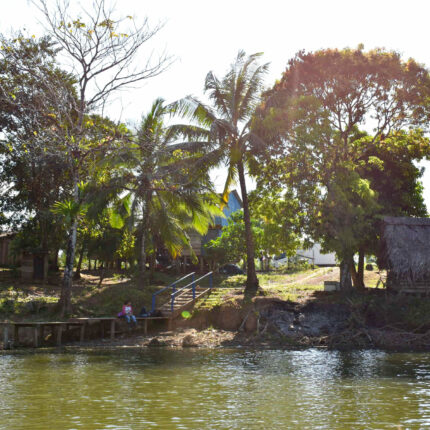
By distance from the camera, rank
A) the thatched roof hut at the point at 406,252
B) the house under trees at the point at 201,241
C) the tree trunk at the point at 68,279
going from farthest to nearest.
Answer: the house under trees at the point at 201,241 < the thatched roof hut at the point at 406,252 < the tree trunk at the point at 68,279

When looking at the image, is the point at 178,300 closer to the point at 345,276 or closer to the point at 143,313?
the point at 143,313

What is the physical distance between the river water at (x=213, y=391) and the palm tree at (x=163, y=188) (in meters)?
10.5

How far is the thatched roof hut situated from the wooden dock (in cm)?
1101

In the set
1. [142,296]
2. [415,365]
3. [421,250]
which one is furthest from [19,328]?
[421,250]

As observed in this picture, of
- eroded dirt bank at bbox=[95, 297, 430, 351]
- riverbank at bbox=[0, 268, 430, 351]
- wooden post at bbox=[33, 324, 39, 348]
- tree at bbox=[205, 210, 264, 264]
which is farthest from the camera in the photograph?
tree at bbox=[205, 210, 264, 264]

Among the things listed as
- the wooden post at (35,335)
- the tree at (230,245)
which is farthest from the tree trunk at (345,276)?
the wooden post at (35,335)

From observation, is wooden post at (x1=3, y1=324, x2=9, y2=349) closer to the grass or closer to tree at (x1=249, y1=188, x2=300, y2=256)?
the grass

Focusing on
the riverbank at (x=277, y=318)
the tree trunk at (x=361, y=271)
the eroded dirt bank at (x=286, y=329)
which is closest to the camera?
the eroded dirt bank at (x=286, y=329)

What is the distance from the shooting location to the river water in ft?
31.6

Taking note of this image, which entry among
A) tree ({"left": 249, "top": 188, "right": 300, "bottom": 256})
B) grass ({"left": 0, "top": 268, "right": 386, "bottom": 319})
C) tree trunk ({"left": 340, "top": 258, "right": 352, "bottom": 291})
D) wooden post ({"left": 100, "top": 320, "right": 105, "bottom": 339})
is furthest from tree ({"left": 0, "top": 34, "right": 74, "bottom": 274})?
tree trunk ({"left": 340, "top": 258, "right": 352, "bottom": 291})

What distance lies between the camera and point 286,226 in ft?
89.1

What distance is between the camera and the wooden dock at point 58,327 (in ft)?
69.0

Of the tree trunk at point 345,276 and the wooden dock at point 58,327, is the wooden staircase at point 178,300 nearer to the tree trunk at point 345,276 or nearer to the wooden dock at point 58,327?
the wooden dock at point 58,327

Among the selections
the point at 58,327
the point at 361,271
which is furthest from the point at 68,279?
the point at 361,271
